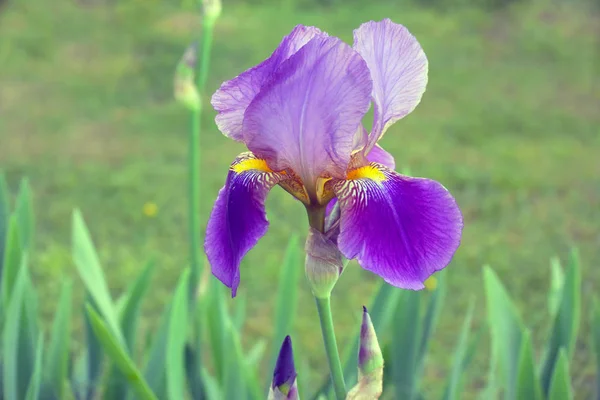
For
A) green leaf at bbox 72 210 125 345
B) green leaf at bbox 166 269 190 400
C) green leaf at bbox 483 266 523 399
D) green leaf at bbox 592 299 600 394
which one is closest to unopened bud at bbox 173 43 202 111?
green leaf at bbox 72 210 125 345

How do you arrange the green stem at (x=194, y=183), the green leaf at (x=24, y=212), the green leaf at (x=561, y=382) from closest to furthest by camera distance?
the green leaf at (x=561, y=382), the green stem at (x=194, y=183), the green leaf at (x=24, y=212)

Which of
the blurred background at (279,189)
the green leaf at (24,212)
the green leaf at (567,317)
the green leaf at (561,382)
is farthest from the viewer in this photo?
the blurred background at (279,189)

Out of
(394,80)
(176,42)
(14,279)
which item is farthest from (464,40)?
(394,80)

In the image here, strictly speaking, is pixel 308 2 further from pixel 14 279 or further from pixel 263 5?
pixel 14 279

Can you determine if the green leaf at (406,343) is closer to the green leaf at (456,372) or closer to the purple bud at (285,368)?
the green leaf at (456,372)

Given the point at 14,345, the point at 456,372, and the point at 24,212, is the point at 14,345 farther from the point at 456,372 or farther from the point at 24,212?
the point at 456,372

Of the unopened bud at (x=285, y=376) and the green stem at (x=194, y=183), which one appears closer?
the unopened bud at (x=285, y=376)

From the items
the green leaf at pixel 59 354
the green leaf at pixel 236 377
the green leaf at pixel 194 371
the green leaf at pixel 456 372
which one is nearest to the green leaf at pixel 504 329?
the green leaf at pixel 456 372
